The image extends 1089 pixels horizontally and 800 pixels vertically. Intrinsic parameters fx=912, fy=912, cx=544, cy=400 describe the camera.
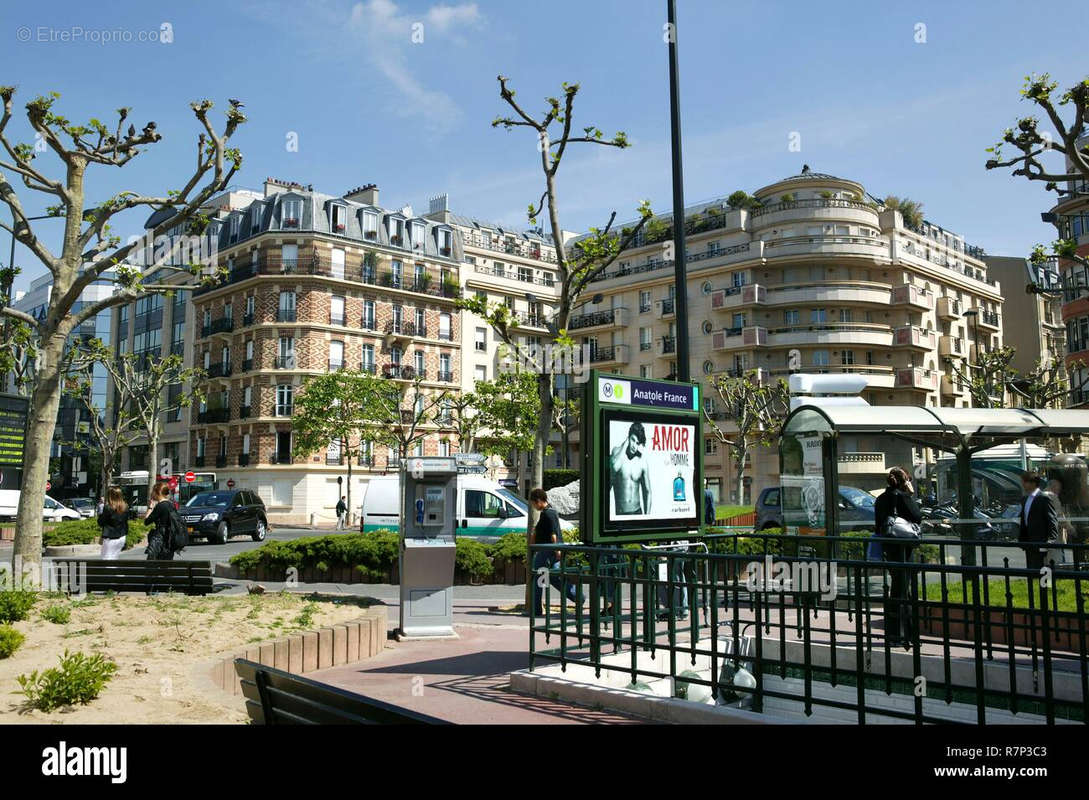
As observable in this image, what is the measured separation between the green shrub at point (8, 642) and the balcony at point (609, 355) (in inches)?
2382

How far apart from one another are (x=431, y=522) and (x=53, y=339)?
19.9 ft

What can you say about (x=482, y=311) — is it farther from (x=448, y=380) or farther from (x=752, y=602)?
(x=448, y=380)

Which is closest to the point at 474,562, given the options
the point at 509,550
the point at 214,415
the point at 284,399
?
the point at 509,550

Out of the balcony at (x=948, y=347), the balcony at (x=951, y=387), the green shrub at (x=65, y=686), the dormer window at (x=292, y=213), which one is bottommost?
the green shrub at (x=65, y=686)

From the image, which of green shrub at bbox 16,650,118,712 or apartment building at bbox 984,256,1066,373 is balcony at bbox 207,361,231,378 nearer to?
green shrub at bbox 16,650,118,712

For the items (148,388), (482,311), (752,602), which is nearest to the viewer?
(752,602)

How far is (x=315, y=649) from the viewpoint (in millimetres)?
8617

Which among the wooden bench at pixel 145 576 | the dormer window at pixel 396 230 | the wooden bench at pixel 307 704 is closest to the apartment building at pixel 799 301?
the dormer window at pixel 396 230

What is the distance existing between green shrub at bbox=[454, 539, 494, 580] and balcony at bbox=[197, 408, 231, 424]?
1698 inches

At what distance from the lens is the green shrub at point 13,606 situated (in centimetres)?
806

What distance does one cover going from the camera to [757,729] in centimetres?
501

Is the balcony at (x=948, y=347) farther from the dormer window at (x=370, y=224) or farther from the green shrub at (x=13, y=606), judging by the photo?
the green shrub at (x=13, y=606)

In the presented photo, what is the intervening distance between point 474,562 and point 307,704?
13.0 metres

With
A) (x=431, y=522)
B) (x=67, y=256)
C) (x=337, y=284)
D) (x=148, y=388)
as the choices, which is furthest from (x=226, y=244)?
(x=431, y=522)
